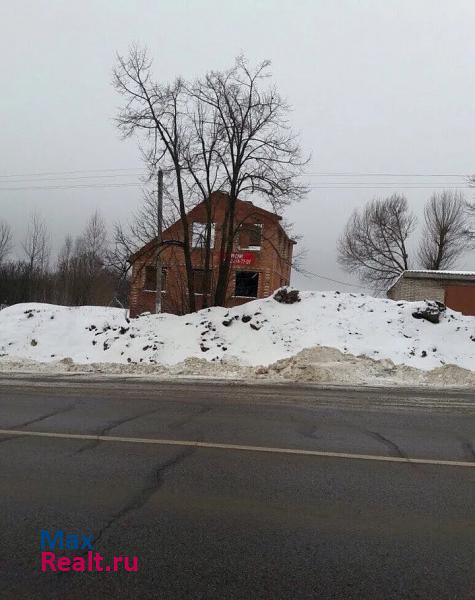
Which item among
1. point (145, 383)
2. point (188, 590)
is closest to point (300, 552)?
point (188, 590)

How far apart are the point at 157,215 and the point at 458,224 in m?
35.0

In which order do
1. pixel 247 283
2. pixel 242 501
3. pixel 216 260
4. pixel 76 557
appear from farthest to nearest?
pixel 247 283 < pixel 216 260 < pixel 242 501 < pixel 76 557

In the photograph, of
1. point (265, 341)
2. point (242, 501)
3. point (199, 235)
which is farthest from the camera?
point (199, 235)

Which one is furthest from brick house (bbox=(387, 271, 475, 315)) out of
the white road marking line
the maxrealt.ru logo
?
the maxrealt.ru logo

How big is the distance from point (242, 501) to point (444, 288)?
23485 millimetres

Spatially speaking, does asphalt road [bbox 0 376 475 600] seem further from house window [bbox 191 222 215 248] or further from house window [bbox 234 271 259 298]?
house window [bbox 234 271 259 298]

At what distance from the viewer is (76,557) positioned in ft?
11.2

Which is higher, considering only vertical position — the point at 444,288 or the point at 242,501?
the point at 444,288

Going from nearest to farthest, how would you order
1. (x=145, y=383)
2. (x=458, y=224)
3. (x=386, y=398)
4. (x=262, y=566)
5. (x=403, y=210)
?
(x=262, y=566), (x=386, y=398), (x=145, y=383), (x=458, y=224), (x=403, y=210)

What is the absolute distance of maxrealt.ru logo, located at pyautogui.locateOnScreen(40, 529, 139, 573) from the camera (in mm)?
3258

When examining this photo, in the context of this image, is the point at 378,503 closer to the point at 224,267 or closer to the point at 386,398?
the point at 386,398

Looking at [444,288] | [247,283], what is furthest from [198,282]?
[247,283]

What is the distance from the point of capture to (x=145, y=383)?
12320 millimetres

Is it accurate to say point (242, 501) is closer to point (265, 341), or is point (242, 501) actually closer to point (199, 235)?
point (265, 341)
